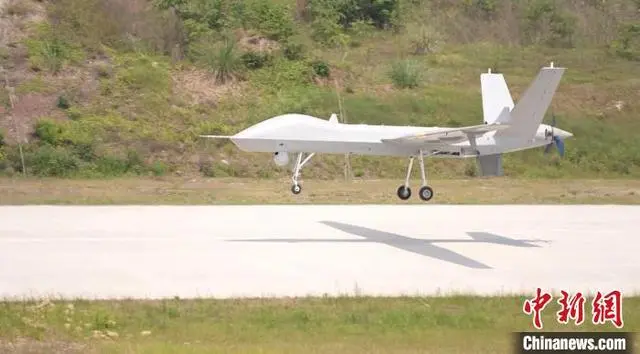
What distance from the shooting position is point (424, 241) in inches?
769

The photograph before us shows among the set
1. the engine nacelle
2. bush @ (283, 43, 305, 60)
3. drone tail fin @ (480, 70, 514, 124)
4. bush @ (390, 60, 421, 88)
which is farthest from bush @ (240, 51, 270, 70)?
drone tail fin @ (480, 70, 514, 124)

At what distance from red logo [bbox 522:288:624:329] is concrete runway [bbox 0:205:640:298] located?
1114 millimetres

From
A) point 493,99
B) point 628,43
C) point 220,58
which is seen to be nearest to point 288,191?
point 493,99

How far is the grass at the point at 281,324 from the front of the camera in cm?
1105

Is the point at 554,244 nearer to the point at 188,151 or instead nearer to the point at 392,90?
the point at 188,151

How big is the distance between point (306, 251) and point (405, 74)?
2579 centimetres

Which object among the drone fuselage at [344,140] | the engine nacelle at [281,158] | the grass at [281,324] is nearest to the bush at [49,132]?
the drone fuselage at [344,140]

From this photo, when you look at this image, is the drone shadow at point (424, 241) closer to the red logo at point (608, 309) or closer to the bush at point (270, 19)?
the red logo at point (608, 309)

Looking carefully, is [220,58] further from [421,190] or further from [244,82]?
[421,190]

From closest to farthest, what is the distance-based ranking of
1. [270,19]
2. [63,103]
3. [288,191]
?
[288,191] → [63,103] → [270,19]

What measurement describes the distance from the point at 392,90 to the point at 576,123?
7.77 metres

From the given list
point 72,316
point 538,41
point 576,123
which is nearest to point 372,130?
point 72,316

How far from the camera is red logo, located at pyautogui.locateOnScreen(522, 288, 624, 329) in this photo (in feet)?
41.7

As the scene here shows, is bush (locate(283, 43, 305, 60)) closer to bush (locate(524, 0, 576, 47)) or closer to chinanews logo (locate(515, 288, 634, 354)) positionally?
bush (locate(524, 0, 576, 47))
